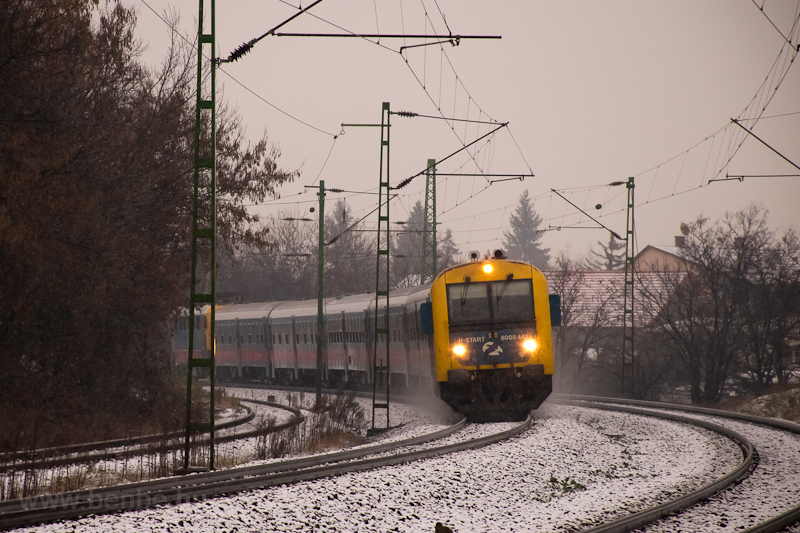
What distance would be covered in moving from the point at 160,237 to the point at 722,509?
18916 millimetres

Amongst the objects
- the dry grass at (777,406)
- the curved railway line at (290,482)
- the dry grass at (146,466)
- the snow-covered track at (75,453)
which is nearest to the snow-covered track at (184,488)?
the curved railway line at (290,482)

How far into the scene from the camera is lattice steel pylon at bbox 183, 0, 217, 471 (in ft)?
39.6

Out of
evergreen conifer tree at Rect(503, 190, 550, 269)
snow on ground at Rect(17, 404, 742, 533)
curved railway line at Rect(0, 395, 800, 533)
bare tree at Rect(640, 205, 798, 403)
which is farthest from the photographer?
evergreen conifer tree at Rect(503, 190, 550, 269)

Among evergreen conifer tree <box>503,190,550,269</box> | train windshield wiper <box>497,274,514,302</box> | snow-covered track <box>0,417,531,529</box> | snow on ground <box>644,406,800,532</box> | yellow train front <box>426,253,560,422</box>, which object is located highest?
evergreen conifer tree <box>503,190,550,269</box>

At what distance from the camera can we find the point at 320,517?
830 centimetres

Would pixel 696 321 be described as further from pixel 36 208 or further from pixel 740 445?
pixel 36 208

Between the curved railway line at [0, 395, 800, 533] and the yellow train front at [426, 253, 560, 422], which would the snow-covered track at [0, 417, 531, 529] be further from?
the yellow train front at [426, 253, 560, 422]

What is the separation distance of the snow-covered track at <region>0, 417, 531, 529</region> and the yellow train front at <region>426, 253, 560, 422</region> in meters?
4.08

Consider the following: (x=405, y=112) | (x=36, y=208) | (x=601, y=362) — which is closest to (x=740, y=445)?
(x=405, y=112)

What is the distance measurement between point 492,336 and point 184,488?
9403mm

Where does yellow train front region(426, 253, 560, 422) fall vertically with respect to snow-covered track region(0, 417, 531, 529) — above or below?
above

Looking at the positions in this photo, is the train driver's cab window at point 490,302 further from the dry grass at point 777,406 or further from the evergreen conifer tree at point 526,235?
the evergreen conifer tree at point 526,235

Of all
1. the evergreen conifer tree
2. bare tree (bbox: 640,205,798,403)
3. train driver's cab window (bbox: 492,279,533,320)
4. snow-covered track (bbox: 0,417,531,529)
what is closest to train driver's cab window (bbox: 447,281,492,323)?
train driver's cab window (bbox: 492,279,533,320)

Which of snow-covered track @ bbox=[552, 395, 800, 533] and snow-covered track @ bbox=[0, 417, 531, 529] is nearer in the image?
snow-covered track @ bbox=[0, 417, 531, 529]
